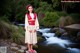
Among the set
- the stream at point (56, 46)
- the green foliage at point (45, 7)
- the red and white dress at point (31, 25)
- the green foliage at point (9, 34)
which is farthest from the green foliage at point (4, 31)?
the green foliage at point (45, 7)

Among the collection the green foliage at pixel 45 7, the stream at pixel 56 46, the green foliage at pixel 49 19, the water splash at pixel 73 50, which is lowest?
the water splash at pixel 73 50

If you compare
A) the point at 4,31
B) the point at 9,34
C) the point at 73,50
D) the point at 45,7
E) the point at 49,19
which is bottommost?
the point at 73,50

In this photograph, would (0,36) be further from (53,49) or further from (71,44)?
(71,44)

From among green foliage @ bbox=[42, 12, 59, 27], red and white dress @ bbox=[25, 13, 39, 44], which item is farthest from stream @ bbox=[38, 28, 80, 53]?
red and white dress @ bbox=[25, 13, 39, 44]

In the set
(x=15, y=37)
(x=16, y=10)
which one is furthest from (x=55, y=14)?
(x=15, y=37)

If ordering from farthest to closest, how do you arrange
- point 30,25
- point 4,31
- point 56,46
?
point 56,46, point 4,31, point 30,25

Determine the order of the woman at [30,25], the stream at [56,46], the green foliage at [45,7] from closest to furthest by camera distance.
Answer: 1. the woman at [30,25]
2. the stream at [56,46]
3. the green foliage at [45,7]

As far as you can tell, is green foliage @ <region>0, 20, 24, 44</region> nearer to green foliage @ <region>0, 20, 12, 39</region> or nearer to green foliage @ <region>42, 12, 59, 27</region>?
green foliage @ <region>0, 20, 12, 39</region>

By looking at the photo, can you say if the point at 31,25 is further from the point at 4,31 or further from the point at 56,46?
the point at 56,46

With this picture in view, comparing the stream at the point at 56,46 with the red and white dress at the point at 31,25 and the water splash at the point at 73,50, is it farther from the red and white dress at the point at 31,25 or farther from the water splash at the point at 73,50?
the red and white dress at the point at 31,25

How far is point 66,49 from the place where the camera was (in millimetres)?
20844

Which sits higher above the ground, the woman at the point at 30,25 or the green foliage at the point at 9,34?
the woman at the point at 30,25

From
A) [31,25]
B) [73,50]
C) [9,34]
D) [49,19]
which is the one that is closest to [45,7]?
[49,19]

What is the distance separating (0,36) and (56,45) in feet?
18.9
